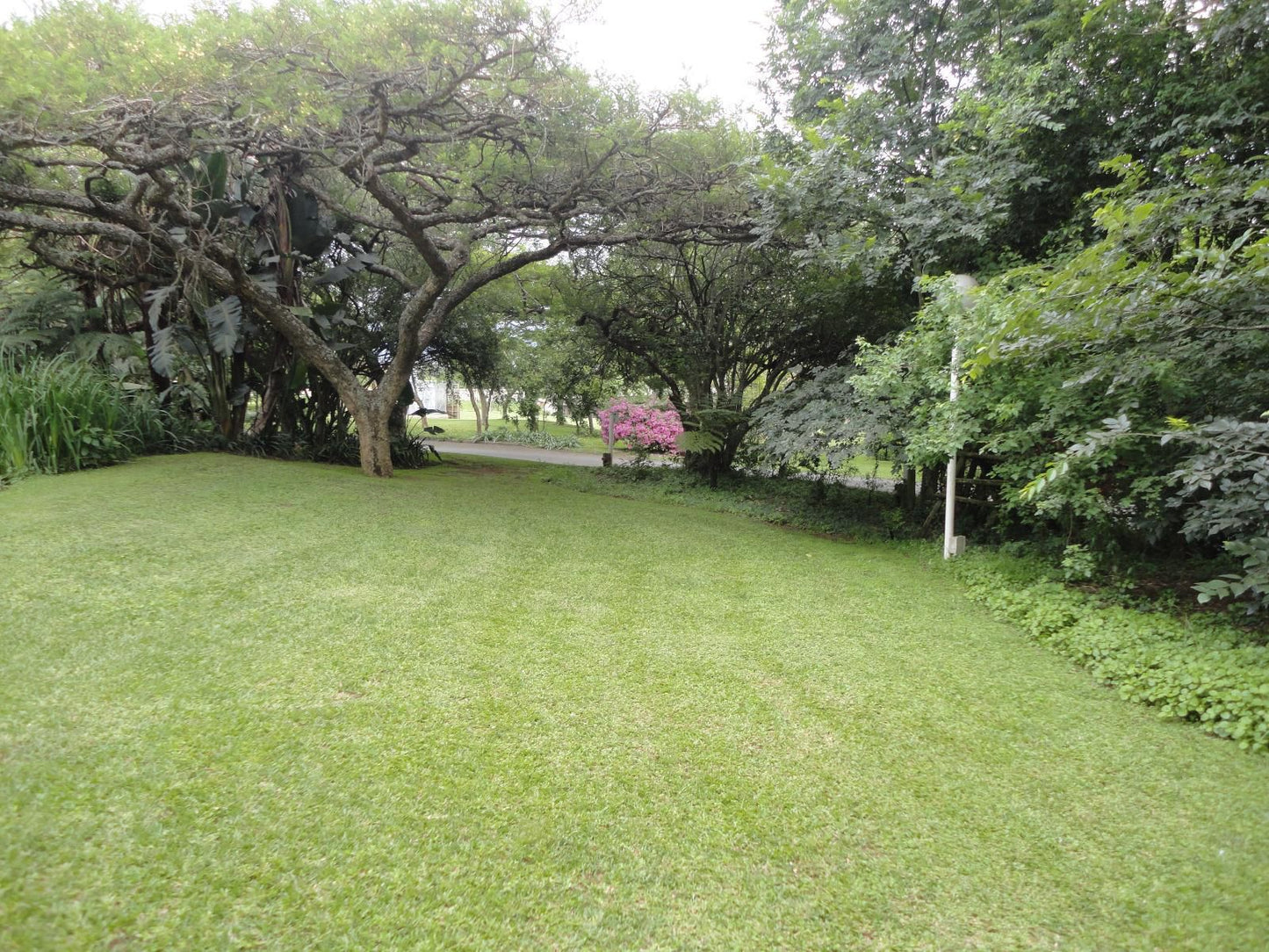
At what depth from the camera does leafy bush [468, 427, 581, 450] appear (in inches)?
723

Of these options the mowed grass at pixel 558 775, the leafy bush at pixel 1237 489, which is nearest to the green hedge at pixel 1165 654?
the mowed grass at pixel 558 775

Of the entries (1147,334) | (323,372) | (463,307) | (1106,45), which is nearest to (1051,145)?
(1106,45)

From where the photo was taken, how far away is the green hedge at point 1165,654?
2301 mm

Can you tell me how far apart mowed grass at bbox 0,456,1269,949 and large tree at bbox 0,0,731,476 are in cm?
296

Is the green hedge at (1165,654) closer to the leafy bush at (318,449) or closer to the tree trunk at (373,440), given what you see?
the tree trunk at (373,440)

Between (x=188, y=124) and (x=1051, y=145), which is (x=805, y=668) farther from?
(x=188, y=124)

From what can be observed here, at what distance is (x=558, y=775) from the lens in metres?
1.85

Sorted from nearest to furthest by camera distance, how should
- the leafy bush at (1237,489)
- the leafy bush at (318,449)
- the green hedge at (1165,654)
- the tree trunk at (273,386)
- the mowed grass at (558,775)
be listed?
1. the mowed grass at (558,775)
2. the green hedge at (1165,654)
3. the leafy bush at (1237,489)
4. the leafy bush at (318,449)
5. the tree trunk at (273,386)

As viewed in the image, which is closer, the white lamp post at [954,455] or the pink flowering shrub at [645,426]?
the white lamp post at [954,455]

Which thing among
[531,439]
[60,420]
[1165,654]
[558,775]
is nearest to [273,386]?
[60,420]

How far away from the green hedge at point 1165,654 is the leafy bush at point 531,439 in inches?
611

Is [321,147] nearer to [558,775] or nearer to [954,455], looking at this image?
[558,775]

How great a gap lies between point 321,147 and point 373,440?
10.0 ft

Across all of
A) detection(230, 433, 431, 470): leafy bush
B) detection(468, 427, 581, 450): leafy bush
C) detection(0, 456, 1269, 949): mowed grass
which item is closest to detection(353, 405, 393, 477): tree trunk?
detection(230, 433, 431, 470): leafy bush
